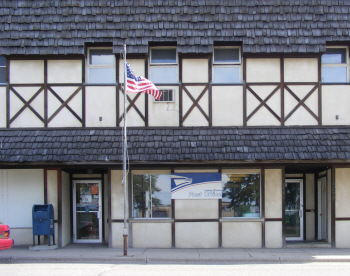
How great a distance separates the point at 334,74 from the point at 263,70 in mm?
2249

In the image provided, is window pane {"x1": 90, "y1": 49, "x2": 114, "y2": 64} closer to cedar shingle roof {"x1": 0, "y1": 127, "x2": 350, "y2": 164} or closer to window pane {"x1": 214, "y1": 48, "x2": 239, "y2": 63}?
cedar shingle roof {"x1": 0, "y1": 127, "x2": 350, "y2": 164}

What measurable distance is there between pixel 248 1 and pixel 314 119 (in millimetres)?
4180

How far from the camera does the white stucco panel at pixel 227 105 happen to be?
1253cm

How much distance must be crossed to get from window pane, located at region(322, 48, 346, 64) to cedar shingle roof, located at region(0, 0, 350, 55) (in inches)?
23.9

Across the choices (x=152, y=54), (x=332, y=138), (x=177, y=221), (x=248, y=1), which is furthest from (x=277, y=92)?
(x=177, y=221)

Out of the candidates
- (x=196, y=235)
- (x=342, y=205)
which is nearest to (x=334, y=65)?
(x=342, y=205)

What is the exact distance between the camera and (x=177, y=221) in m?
12.4

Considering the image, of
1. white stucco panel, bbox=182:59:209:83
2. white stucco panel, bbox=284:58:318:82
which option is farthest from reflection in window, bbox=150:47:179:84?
white stucco panel, bbox=284:58:318:82

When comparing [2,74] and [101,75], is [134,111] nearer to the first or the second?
[101,75]

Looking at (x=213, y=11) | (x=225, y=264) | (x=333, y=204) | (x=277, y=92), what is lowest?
(x=225, y=264)

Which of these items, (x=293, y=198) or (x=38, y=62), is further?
(x=293, y=198)

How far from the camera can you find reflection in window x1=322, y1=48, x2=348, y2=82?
12805mm
